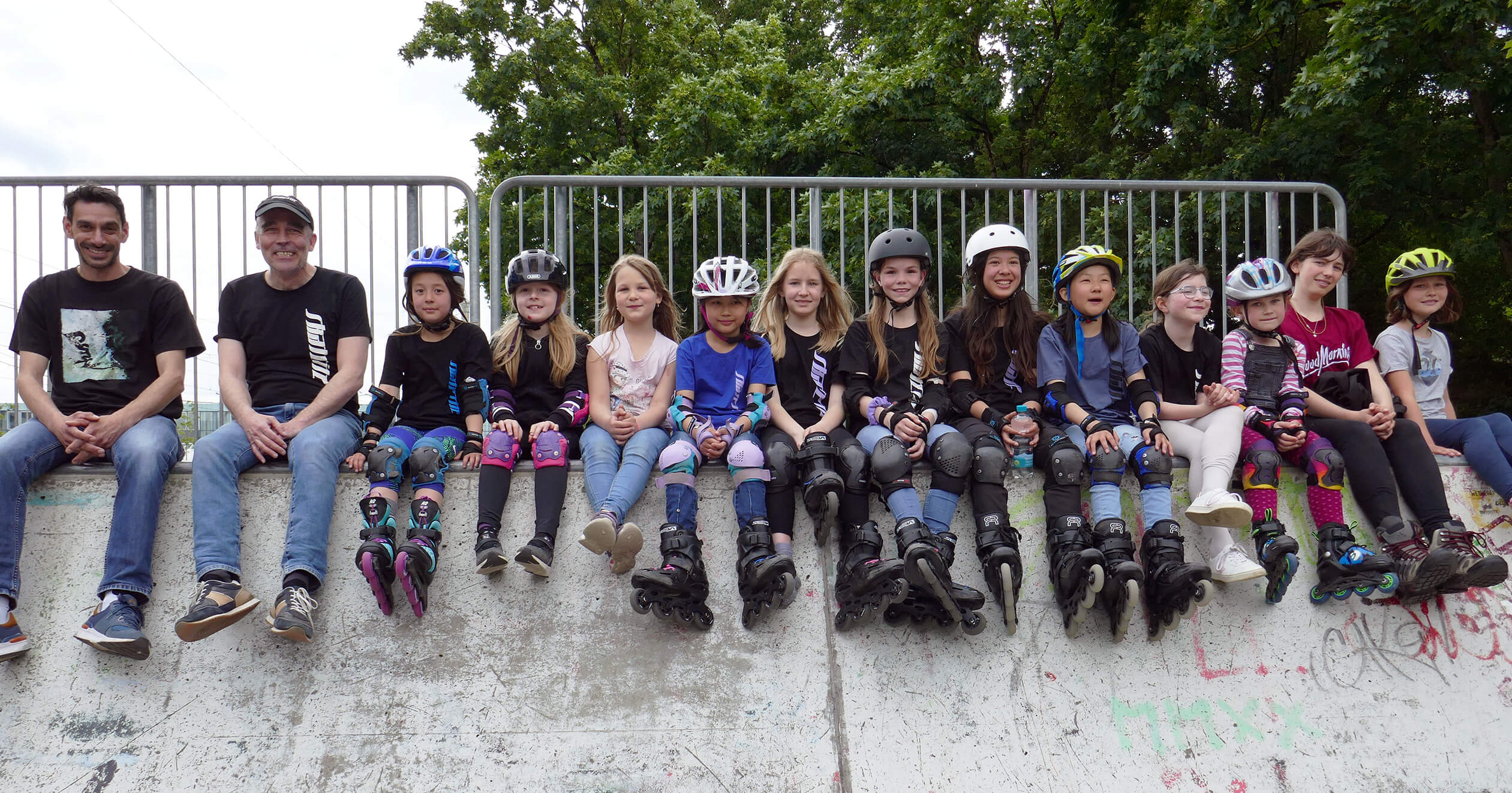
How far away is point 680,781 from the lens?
9.87ft

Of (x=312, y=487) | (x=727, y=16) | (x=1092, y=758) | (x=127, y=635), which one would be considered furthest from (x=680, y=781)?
(x=727, y=16)

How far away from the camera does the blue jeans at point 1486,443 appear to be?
12.7ft

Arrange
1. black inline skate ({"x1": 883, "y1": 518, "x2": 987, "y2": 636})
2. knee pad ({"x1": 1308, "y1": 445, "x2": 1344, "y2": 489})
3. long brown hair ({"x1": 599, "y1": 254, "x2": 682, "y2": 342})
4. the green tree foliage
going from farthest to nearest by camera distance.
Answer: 1. the green tree foliage
2. long brown hair ({"x1": 599, "y1": 254, "x2": 682, "y2": 342})
3. knee pad ({"x1": 1308, "y1": 445, "x2": 1344, "y2": 489})
4. black inline skate ({"x1": 883, "y1": 518, "x2": 987, "y2": 636})

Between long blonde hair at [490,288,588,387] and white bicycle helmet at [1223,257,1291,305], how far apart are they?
Answer: 3188 millimetres

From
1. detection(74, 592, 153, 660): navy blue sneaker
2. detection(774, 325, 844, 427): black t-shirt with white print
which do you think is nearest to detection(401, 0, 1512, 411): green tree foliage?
detection(774, 325, 844, 427): black t-shirt with white print

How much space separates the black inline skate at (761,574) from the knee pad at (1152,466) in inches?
59.7

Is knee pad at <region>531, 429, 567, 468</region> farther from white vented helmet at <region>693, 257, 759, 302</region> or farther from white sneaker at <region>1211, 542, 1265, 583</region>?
white sneaker at <region>1211, 542, 1265, 583</region>

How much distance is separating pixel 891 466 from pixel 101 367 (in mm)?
3487

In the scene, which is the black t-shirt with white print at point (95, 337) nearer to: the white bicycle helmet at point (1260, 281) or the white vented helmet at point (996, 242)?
the white vented helmet at point (996, 242)

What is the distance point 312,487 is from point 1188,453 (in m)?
3.74

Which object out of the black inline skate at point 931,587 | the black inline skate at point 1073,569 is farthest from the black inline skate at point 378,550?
the black inline skate at point 1073,569

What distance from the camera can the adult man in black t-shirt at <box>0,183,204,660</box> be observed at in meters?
3.35

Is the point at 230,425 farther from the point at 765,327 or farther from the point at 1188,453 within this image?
the point at 1188,453

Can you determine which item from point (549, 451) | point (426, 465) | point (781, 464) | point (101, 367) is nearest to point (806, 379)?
point (781, 464)
